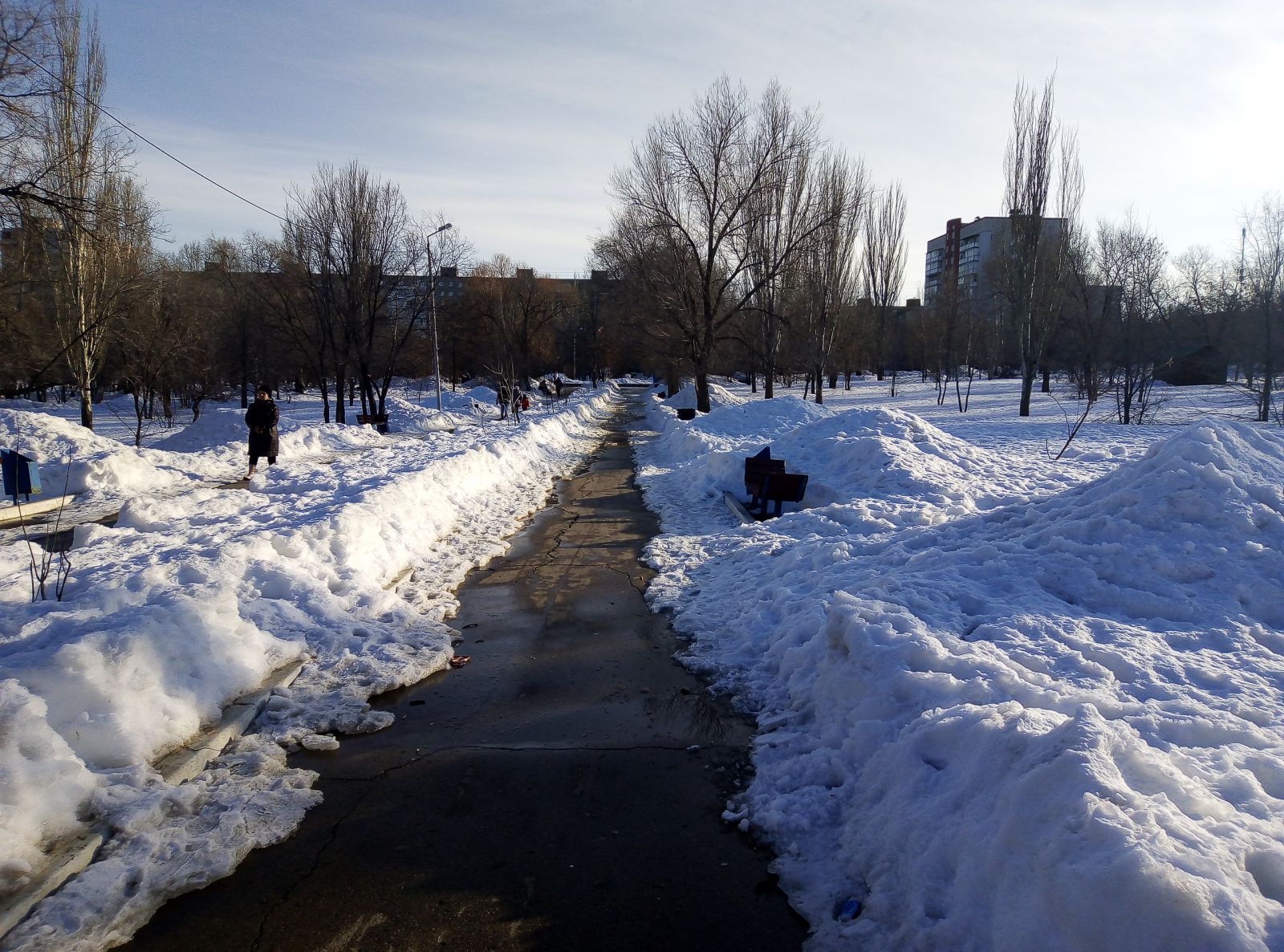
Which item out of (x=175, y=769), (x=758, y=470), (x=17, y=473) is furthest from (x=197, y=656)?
A: (x=17, y=473)

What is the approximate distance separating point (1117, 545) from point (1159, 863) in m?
3.90

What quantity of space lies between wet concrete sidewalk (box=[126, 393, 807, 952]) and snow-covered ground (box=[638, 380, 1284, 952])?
33 centimetres

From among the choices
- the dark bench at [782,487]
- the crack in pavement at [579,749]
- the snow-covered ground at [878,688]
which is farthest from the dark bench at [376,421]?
the crack in pavement at [579,749]

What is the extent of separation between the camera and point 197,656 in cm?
493

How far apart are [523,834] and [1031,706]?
8.70ft

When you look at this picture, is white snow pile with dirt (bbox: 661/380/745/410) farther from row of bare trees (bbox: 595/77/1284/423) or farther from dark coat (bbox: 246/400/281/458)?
dark coat (bbox: 246/400/281/458)

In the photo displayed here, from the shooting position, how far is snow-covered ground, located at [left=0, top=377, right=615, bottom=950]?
11.2ft

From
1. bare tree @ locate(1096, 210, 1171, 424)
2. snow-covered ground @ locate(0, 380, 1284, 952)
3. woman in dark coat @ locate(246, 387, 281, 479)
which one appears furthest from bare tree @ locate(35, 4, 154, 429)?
bare tree @ locate(1096, 210, 1171, 424)

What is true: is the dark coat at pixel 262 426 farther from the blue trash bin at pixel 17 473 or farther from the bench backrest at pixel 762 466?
the bench backrest at pixel 762 466

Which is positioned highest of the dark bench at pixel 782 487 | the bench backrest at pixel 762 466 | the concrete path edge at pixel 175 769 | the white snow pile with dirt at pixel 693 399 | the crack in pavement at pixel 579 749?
the white snow pile with dirt at pixel 693 399

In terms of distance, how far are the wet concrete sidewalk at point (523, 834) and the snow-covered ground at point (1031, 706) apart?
0.33 meters

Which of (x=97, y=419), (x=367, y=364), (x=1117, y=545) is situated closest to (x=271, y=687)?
(x=1117, y=545)

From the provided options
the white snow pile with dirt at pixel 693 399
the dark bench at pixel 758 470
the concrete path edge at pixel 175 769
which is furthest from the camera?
the white snow pile with dirt at pixel 693 399

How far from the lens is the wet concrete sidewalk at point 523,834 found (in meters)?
3.08
